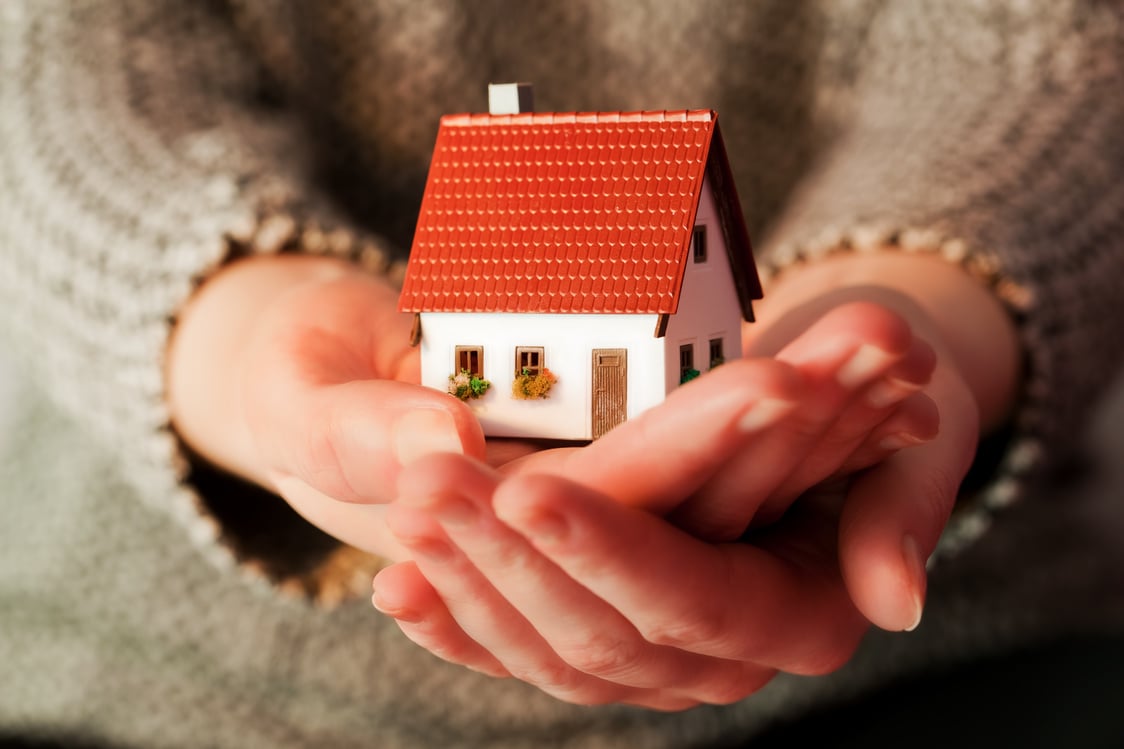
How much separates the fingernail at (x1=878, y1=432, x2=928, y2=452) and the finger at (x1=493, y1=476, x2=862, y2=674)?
62 mm

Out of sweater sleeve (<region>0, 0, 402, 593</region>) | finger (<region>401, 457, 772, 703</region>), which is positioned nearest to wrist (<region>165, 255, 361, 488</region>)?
sweater sleeve (<region>0, 0, 402, 593</region>)

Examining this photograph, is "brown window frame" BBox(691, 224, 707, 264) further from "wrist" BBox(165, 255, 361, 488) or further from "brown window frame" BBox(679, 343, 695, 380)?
"wrist" BBox(165, 255, 361, 488)

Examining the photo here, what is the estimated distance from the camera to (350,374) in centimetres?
47

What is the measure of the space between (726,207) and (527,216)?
96 mm

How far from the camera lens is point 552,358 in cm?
46

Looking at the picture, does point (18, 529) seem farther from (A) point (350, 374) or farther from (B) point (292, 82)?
(A) point (350, 374)

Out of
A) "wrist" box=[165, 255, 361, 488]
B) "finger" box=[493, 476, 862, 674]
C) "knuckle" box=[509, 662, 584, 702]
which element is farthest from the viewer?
"wrist" box=[165, 255, 361, 488]

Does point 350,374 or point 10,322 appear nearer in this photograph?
point 350,374

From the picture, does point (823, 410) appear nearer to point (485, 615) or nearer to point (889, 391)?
point (889, 391)

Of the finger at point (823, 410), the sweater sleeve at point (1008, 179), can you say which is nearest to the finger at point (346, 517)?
the finger at point (823, 410)

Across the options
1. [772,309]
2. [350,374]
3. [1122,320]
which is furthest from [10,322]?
[1122,320]

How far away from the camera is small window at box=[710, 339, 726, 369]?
1.61ft

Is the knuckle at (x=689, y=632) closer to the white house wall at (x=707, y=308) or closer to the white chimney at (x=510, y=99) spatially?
the white house wall at (x=707, y=308)

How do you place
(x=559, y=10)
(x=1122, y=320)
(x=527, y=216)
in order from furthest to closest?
(x=559, y=10), (x=1122, y=320), (x=527, y=216)
